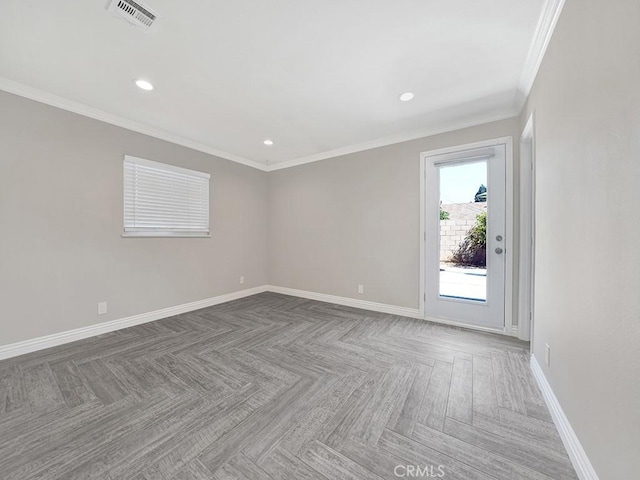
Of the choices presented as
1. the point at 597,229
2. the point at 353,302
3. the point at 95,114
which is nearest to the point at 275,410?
the point at 597,229

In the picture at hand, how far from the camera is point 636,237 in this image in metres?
0.85

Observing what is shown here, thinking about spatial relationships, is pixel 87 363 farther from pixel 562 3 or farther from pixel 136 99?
pixel 562 3

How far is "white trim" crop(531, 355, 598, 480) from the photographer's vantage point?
1.12m

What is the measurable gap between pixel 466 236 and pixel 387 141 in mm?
1690

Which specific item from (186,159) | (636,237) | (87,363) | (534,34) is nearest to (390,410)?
(636,237)

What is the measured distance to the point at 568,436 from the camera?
1311 millimetres

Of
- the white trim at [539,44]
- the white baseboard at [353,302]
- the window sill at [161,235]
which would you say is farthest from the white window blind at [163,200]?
the white trim at [539,44]

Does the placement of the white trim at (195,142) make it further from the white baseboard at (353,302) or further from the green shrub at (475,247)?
the white baseboard at (353,302)

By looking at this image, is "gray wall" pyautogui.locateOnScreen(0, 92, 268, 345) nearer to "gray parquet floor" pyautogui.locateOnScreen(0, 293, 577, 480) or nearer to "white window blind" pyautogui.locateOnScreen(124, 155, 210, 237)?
"white window blind" pyautogui.locateOnScreen(124, 155, 210, 237)

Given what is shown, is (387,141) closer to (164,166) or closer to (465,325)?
(465,325)

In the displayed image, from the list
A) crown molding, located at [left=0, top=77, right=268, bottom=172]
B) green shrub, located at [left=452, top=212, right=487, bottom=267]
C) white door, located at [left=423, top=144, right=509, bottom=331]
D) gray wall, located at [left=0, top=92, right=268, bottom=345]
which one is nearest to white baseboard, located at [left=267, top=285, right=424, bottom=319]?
white door, located at [left=423, top=144, right=509, bottom=331]

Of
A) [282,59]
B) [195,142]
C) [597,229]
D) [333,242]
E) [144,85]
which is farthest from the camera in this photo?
[333,242]

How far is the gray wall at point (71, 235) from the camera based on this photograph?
7.67 feet

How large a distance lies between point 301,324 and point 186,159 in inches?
115
